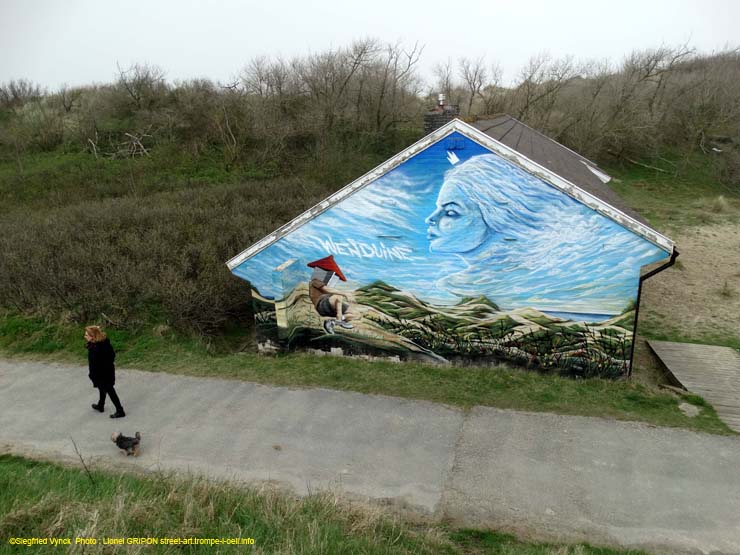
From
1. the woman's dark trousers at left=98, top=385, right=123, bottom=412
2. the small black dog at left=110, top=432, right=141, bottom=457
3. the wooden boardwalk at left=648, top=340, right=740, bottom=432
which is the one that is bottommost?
the wooden boardwalk at left=648, top=340, right=740, bottom=432

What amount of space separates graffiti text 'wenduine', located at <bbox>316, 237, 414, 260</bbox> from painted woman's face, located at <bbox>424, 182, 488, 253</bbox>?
2.10 ft

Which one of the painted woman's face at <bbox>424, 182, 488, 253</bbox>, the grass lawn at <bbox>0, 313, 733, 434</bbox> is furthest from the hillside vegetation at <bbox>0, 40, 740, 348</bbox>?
the painted woman's face at <bbox>424, 182, 488, 253</bbox>

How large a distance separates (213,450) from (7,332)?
724 cm

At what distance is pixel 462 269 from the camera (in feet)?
31.0

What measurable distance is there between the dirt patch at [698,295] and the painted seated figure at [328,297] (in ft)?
26.7

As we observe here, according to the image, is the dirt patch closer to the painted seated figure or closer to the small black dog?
the painted seated figure

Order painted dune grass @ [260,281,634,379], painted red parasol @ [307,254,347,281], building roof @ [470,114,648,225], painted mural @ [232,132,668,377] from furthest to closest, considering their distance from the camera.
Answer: painted red parasol @ [307,254,347,281] < building roof @ [470,114,648,225] < painted dune grass @ [260,281,634,379] < painted mural @ [232,132,668,377]

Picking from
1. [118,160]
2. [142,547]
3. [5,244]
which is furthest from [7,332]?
[118,160]

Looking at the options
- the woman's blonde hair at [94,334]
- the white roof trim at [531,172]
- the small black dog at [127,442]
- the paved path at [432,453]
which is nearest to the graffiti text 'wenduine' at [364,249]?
the white roof trim at [531,172]

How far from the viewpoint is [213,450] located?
292 inches

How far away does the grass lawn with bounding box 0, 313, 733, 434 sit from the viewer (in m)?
8.42

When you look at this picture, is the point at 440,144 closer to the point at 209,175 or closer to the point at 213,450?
the point at 213,450

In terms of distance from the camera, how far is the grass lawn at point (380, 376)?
842 centimetres

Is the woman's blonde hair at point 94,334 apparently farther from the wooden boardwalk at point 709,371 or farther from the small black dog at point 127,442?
the wooden boardwalk at point 709,371
